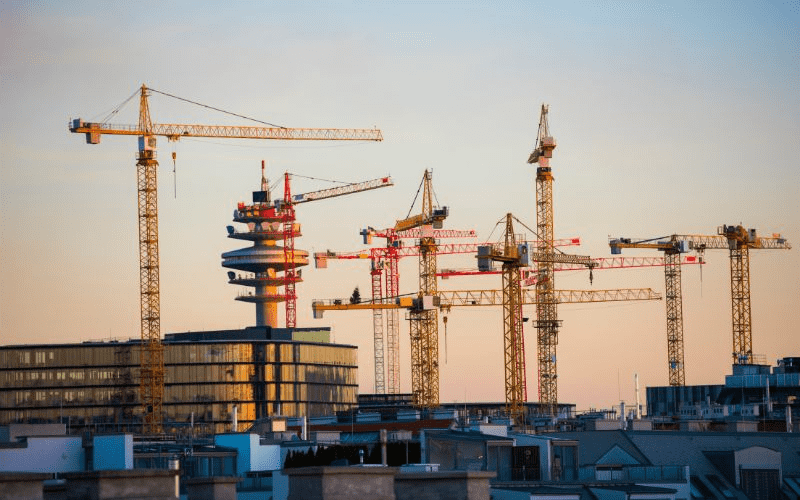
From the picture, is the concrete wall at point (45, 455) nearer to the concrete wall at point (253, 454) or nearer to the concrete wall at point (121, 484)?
the concrete wall at point (253, 454)

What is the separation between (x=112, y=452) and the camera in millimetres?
84688

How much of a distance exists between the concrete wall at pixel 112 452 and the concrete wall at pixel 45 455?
3.50 ft

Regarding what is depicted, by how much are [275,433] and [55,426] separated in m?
13.6

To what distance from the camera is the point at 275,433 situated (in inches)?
4205

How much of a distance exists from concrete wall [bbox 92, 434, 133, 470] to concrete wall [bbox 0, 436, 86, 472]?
1067mm

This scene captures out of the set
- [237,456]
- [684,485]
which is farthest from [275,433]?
[684,485]

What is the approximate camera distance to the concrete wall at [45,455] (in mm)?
81312

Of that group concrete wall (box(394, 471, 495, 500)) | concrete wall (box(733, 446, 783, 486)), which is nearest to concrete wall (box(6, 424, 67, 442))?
concrete wall (box(733, 446, 783, 486))

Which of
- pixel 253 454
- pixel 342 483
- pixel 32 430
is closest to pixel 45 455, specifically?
pixel 253 454

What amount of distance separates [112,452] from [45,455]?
3261mm

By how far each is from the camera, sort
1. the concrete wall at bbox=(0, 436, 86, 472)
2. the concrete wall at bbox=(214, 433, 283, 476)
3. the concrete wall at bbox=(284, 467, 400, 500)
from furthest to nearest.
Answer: the concrete wall at bbox=(214, 433, 283, 476)
the concrete wall at bbox=(0, 436, 86, 472)
the concrete wall at bbox=(284, 467, 400, 500)

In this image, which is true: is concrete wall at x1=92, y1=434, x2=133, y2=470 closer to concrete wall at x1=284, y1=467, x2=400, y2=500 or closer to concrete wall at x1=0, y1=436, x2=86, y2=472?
concrete wall at x1=0, y1=436, x2=86, y2=472

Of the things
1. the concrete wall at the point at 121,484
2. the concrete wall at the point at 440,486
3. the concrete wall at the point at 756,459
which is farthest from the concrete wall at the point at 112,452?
the concrete wall at the point at 121,484

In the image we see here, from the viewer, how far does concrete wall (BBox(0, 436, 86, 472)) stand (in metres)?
81.3
